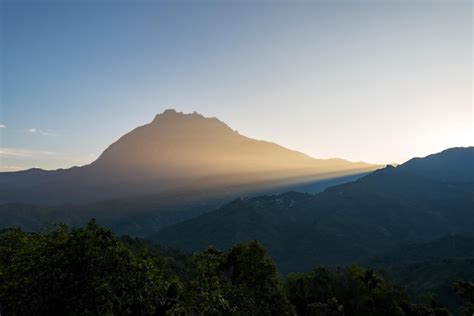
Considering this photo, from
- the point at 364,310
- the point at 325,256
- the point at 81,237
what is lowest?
the point at 325,256

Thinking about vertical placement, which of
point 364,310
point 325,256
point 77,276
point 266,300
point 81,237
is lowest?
point 325,256

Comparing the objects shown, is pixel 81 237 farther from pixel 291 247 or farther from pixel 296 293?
pixel 291 247

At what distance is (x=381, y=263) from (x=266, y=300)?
13087 centimetres

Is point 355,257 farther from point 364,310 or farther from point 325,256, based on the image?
point 364,310

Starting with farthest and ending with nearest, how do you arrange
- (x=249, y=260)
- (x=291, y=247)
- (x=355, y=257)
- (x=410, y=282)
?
1. (x=291, y=247)
2. (x=355, y=257)
3. (x=410, y=282)
4. (x=249, y=260)

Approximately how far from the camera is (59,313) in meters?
15.6

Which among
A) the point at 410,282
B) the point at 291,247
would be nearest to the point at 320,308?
the point at 410,282

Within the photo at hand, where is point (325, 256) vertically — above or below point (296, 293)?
below

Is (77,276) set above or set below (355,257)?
above

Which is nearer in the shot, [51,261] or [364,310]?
[51,261]

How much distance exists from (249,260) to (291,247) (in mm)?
171926

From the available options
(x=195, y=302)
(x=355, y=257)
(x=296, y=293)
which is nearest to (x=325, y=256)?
(x=355, y=257)

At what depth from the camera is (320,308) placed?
39781 millimetres

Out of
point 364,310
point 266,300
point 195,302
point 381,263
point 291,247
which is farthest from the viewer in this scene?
point 291,247
